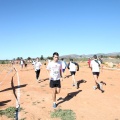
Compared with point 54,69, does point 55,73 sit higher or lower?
lower

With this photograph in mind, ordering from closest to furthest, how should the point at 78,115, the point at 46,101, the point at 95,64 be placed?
the point at 78,115 → the point at 46,101 → the point at 95,64

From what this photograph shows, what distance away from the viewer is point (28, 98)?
39.6 ft

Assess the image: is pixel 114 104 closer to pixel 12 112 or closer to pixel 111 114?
pixel 111 114

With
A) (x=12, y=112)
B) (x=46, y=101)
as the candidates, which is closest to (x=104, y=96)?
(x=46, y=101)

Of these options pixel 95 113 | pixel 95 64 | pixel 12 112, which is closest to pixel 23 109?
pixel 12 112

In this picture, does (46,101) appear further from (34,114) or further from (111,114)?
(111,114)

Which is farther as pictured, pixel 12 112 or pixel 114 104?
pixel 114 104

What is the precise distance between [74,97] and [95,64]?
89.9 inches

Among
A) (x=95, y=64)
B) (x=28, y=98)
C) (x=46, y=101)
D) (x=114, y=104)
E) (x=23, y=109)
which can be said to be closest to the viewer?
(x=23, y=109)

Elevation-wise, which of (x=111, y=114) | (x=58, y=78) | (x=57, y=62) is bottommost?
(x=111, y=114)

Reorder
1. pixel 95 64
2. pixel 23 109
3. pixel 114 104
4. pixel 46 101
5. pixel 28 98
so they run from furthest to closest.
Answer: pixel 95 64, pixel 28 98, pixel 46 101, pixel 114 104, pixel 23 109

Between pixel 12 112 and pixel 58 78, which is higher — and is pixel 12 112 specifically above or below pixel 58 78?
below

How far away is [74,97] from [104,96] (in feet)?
4.89

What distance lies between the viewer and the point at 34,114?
9156mm
